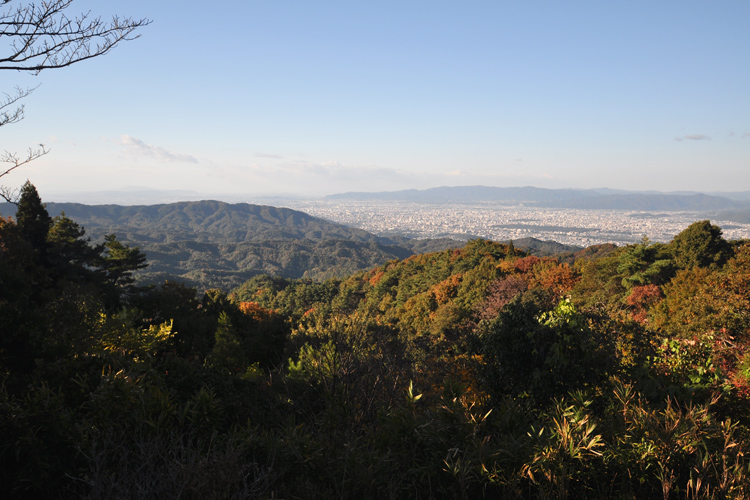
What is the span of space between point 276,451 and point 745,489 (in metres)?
4.64

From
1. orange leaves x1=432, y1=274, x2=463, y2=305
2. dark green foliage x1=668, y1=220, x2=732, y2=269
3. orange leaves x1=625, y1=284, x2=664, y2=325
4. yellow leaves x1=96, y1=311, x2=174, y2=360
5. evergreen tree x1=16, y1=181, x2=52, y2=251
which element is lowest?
orange leaves x1=432, y1=274, x2=463, y2=305

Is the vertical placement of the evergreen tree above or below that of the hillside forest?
above

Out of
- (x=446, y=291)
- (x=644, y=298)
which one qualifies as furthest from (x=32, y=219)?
(x=644, y=298)

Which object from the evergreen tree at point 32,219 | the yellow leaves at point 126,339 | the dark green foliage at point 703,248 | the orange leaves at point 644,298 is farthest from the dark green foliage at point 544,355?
the evergreen tree at point 32,219

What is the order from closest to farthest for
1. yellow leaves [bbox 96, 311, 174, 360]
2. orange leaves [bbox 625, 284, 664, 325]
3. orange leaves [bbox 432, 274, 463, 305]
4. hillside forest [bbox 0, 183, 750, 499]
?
1. hillside forest [bbox 0, 183, 750, 499]
2. yellow leaves [bbox 96, 311, 174, 360]
3. orange leaves [bbox 625, 284, 664, 325]
4. orange leaves [bbox 432, 274, 463, 305]

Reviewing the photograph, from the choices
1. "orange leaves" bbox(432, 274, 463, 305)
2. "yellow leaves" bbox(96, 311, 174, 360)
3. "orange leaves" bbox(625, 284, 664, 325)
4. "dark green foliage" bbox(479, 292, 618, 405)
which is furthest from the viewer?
"orange leaves" bbox(432, 274, 463, 305)

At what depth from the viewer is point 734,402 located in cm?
671

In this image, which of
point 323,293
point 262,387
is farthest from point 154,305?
point 323,293

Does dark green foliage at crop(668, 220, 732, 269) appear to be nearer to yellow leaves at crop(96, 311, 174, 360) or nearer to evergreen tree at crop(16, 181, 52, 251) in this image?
yellow leaves at crop(96, 311, 174, 360)

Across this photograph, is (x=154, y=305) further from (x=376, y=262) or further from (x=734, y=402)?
(x=376, y=262)

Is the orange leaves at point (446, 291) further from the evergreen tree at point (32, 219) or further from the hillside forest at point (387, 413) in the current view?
the evergreen tree at point (32, 219)

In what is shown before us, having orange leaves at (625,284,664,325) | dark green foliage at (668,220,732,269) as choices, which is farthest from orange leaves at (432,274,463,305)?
dark green foliage at (668,220,732,269)

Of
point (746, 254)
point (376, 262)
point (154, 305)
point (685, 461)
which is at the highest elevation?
point (746, 254)

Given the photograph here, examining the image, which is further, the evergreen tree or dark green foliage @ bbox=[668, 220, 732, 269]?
dark green foliage @ bbox=[668, 220, 732, 269]
